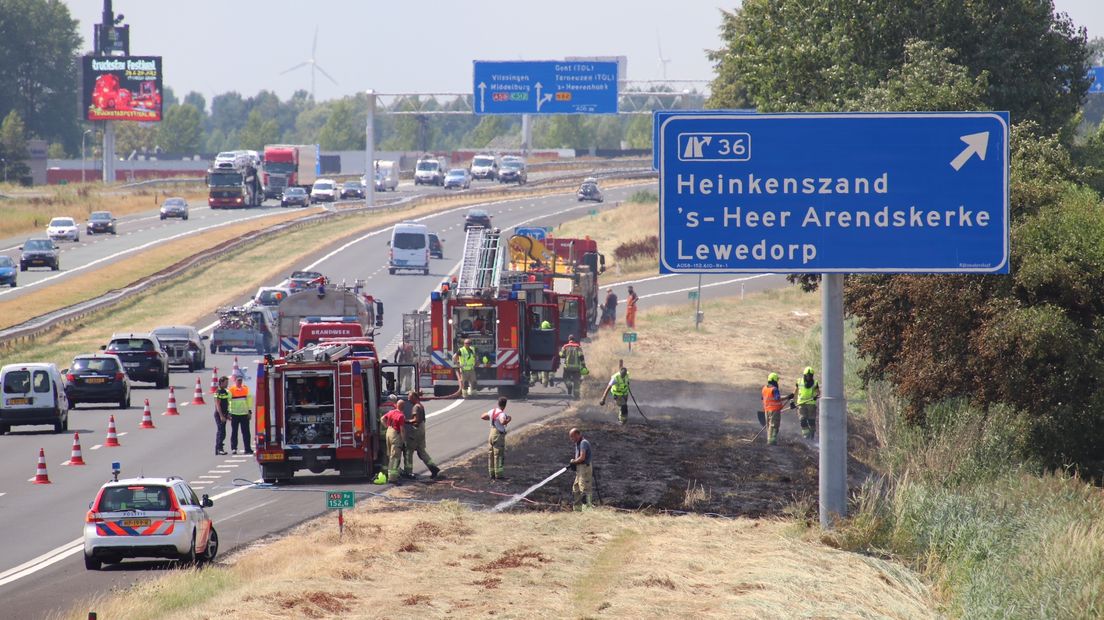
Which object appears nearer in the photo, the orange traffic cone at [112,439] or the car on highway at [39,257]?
the orange traffic cone at [112,439]

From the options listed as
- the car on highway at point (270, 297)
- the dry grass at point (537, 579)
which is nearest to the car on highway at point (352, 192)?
the car on highway at point (270, 297)

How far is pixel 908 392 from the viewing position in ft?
89.8

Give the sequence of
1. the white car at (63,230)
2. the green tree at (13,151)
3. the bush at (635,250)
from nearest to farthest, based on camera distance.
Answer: the bush at (635,250), the white car at (63,230), the green tree at (13,151)

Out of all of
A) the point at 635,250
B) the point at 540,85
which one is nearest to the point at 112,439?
the point at 540,85

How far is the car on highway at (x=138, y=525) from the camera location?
62.6 ft

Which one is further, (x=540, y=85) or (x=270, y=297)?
(x=540, y=85)

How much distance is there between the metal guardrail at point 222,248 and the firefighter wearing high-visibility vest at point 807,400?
31.0 metres

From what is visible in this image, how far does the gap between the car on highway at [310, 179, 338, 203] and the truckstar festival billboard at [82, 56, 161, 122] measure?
2338 cm

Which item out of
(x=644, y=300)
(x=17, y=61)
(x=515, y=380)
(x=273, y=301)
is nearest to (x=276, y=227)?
(x=644, y=300)

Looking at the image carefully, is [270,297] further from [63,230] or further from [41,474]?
[63,230]

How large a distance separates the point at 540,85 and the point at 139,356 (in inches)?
1585

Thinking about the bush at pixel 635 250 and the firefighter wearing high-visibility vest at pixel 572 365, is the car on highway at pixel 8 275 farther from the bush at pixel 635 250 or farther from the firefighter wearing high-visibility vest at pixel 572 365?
the firefighter wearing high-visibility vest at pixel 572 365

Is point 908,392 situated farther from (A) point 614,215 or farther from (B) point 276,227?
(A) point 614,215

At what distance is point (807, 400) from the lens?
33469mm
